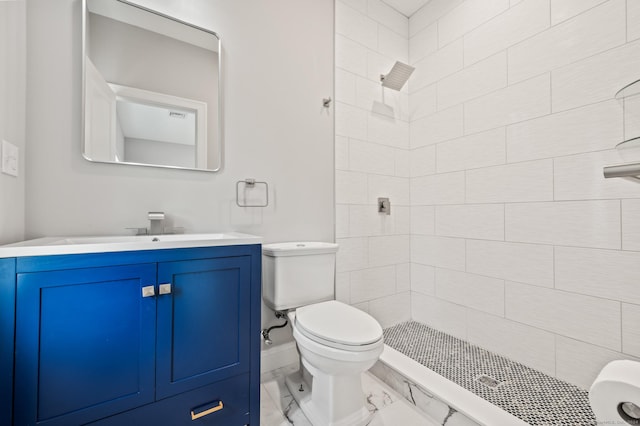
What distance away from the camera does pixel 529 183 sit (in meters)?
1.64

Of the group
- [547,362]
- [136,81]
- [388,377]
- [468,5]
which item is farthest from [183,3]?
[547,362]

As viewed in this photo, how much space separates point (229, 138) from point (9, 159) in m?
0.89

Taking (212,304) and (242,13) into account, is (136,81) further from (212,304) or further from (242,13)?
(212,304)

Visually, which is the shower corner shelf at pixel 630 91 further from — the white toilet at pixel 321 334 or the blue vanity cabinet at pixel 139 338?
the blue vanity cabinet at pixel 139 338

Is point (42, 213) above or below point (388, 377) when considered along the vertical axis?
above

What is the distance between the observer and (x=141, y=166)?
1.38m

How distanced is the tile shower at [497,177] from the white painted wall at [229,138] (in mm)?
231

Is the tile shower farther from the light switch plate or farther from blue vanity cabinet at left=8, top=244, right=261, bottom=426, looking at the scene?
the light switch plate

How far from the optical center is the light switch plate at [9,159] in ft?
3.28

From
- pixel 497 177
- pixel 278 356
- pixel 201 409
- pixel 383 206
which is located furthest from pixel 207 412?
pixel 497 177

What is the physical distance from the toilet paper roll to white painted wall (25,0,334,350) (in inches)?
56.8

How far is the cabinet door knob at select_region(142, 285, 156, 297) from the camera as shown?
98 cm

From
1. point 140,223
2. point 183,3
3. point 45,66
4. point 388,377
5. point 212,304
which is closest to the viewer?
point 212,304

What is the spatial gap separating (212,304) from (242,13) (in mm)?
1668
